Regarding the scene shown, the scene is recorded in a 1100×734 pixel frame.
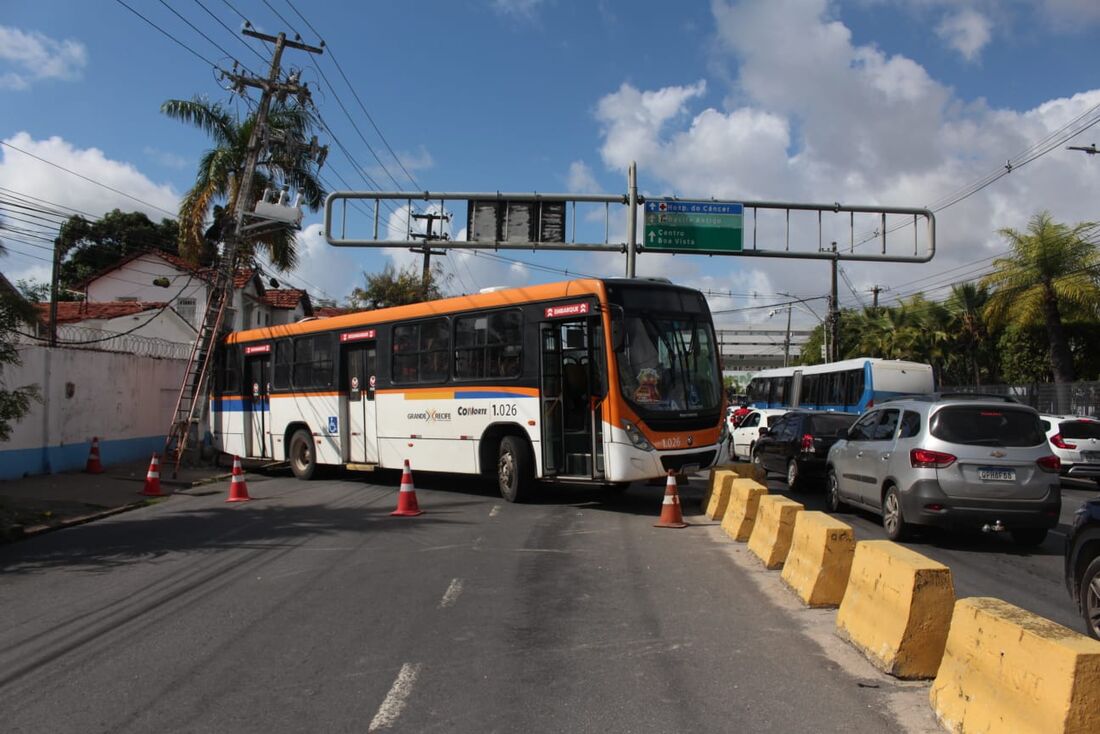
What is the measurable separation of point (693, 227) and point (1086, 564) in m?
14.0

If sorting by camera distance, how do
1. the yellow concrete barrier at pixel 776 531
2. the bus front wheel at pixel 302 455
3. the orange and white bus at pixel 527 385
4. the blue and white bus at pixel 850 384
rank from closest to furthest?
the yellow concrete barrier at pixel 776 531 < the orange and white bus at pixel 527 385 < the bus front wheel at pixel 302 455 < the blue and white bus at pixel 850 384

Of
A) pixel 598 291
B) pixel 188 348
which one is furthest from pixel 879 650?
pixel 188 348

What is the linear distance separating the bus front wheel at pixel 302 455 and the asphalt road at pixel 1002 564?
10693mm

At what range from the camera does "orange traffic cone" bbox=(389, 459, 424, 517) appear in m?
12.0

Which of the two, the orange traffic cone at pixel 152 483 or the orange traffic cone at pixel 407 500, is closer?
the orange traffic cone at pixel 407 500

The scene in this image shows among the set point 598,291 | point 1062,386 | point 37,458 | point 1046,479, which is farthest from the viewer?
point 1062,386

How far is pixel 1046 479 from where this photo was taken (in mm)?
9125

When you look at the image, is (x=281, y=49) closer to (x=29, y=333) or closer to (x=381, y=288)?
(x=29, y=333)

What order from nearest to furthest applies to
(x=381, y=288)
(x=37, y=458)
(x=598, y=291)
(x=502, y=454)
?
(x=598, y=291) < (x=502, y=454) < (x=37, y=458) < (x=381, y=288)

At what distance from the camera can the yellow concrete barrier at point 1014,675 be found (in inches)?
138

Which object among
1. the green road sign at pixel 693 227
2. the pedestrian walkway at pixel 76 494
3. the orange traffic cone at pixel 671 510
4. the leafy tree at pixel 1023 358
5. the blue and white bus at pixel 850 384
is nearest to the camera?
the orange traffic cone at pixel 671 510

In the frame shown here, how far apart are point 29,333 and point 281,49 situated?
1190 centimetres

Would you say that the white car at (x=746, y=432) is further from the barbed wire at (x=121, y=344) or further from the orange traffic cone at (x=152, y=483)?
the barbed wire at (x=121, y=344)

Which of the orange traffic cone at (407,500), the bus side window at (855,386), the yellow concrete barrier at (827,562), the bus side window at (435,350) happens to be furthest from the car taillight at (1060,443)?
the orange traffic cone at (407,500)
